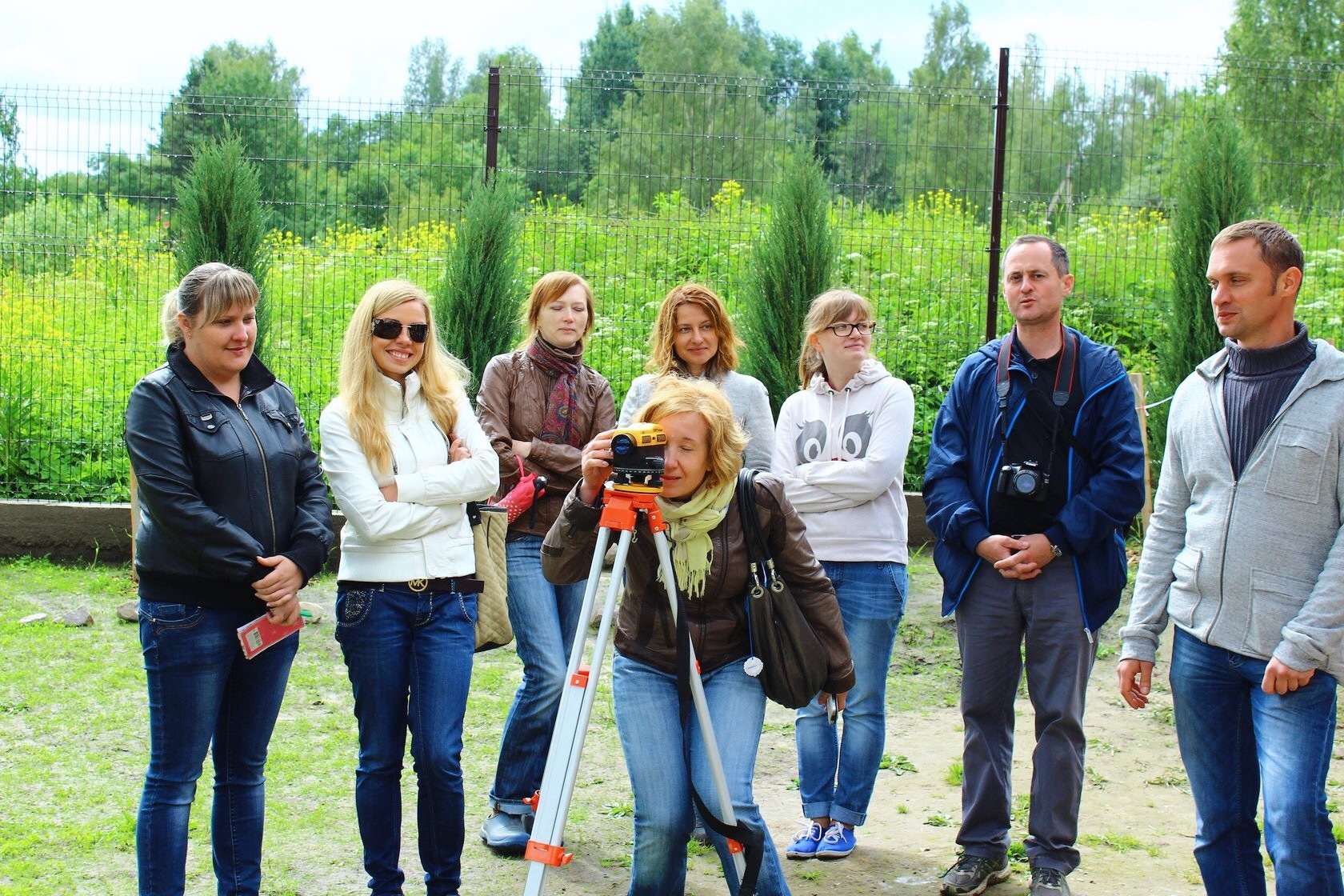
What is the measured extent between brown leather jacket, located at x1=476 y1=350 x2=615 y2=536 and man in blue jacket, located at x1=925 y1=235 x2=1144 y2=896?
1.36 metres

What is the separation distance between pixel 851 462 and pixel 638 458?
1.56 metres

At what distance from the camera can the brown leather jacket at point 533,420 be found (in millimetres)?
4355

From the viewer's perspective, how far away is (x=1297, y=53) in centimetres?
2784

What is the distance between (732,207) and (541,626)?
16.5 ft

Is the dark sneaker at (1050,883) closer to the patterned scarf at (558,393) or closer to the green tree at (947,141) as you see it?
the patterned scarf at (558,393)

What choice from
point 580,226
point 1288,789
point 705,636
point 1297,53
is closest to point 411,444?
point 705,636

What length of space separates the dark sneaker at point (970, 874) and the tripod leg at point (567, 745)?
1635 millimetres

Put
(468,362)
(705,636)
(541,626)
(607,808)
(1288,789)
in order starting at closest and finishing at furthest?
(1288,789) → (705,636) → (541,626) → (607,808) → (468,362)

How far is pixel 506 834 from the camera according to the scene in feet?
13.9

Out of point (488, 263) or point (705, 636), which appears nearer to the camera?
point (705, 636)

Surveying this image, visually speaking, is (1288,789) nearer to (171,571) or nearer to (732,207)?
(171,571)

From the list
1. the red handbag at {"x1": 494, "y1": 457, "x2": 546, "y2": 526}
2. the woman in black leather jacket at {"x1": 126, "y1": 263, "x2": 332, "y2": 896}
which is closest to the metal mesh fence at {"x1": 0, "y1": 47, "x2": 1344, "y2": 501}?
the red handbag at {"x1": 494, "y1": 457, "x2": 546, "y2": 526}

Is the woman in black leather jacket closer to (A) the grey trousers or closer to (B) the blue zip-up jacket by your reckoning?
(B) the blue zip-up jacket

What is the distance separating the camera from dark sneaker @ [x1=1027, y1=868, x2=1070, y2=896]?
3.77 metres
